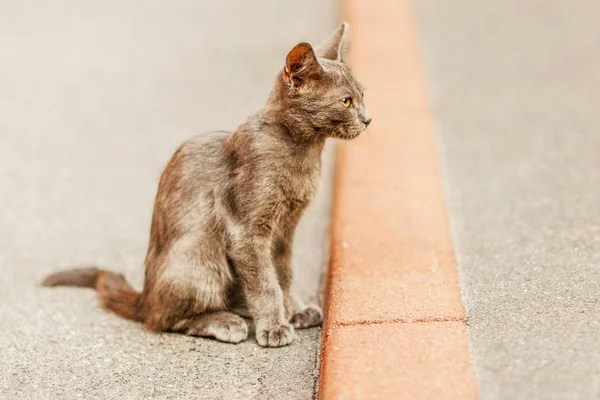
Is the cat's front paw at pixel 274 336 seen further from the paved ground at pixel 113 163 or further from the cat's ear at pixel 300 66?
the cat's ear at pixel 300 66

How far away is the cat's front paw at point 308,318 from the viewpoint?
3.29m

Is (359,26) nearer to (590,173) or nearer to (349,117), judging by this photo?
(590,173)

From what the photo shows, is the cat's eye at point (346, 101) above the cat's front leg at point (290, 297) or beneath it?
above

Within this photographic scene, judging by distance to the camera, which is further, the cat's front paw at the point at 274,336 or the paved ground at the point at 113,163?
the cat's front paw at the point at 274,336

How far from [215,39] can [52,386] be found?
515cm

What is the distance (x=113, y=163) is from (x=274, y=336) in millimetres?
2373

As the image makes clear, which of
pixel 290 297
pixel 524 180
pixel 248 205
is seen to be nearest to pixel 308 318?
pixel 290 297

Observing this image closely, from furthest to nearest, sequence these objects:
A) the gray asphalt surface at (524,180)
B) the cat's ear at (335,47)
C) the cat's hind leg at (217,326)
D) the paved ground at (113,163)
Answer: the cat's ear at (335,47) → the cat's hind leg at (217,326) → the paved ground at (113,163) → the gray asphalt surface at (524,180)

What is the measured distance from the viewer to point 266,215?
311cm

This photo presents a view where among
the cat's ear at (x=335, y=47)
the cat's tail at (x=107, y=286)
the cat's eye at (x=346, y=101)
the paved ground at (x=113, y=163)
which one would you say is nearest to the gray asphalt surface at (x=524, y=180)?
the paved ground at (x=113, y=163)

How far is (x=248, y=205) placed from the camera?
309cm

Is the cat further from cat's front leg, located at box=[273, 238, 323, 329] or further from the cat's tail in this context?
the cat's tail

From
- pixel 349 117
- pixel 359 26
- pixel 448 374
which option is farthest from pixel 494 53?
pixel 448 374

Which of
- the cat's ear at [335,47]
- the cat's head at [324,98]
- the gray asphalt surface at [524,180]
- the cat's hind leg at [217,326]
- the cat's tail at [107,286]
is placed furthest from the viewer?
the cat's tail at [107,286]
